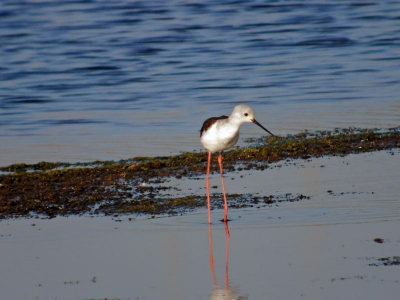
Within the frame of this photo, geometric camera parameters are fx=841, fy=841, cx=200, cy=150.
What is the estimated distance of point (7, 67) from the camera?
1703 cm

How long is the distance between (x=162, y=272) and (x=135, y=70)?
38.0ft

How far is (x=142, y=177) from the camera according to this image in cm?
828

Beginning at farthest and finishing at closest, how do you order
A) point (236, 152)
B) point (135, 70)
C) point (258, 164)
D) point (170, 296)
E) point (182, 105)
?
1. point (135, 70)
2. point (182, 105)
3. point (236, 152)
4. point (258, 164)
5. point (170, 296)

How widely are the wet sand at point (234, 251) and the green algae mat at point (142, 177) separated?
0.99ft

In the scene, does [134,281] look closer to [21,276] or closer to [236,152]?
[21,276]

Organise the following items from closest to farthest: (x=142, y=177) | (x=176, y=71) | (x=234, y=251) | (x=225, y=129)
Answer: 1. (x=234, y=251)
2. (x=225, y=129)
3. (x=142, y=177)
4. (x=176, y=71)

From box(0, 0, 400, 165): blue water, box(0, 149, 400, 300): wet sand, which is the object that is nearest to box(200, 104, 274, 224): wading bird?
box(0, 149, 400, 300): wet sand

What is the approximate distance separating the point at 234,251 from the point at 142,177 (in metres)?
2.63

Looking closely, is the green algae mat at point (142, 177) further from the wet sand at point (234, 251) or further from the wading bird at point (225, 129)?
the wading bird at point (225, 129)

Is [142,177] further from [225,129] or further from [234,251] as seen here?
[234,251]

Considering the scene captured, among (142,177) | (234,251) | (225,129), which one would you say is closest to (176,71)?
(142,177)

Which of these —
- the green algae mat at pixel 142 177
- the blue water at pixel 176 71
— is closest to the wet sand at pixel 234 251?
the green algae mat at pixel 142 177

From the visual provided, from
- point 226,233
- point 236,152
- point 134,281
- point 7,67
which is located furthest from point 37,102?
point 134,281

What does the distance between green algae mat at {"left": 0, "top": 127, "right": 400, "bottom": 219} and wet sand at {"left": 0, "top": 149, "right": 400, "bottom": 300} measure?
0.30 metres
